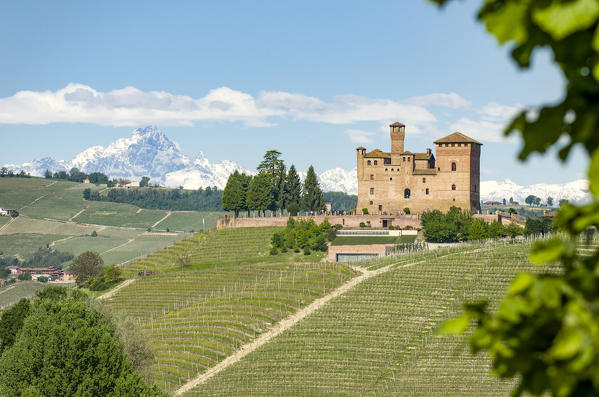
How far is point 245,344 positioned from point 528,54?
6125 cm

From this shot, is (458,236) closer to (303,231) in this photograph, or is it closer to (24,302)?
(303,231)

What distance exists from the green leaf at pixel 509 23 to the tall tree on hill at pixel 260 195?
344ft

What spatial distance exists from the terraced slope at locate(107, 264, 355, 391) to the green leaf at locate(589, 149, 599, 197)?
5291 cm

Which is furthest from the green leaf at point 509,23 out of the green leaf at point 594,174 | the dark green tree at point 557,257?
the green leaf at point 594,174

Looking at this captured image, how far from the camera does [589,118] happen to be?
4031 millimetres

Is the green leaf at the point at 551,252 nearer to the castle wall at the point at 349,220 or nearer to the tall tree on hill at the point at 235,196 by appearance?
the castle wall at the point at 349,220

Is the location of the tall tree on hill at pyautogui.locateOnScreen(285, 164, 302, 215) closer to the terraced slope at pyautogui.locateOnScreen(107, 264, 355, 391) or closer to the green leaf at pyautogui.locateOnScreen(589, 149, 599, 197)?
the terraced slope at pyautogui.locateOnScreen(107, 264, 355, 391)

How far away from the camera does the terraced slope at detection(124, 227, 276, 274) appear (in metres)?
97.9

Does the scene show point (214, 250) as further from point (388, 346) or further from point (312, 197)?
point (388, 346)

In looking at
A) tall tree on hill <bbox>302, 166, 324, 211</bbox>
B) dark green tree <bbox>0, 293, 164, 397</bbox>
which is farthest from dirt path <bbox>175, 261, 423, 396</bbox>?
tall tree on hill <bbox>302, 166, 324, 211</bbox>

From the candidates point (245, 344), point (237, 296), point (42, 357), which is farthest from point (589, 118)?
point (237, 296)

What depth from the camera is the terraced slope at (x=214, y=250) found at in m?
97.9

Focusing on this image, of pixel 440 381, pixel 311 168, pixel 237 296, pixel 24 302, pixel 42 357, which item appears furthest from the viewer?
pixel 311 168

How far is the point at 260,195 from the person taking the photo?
10869 cm
